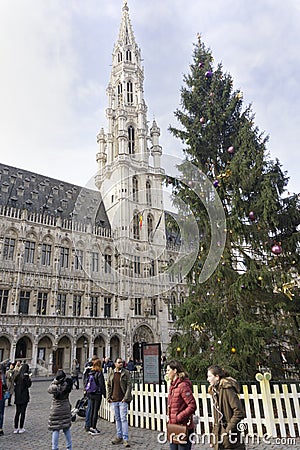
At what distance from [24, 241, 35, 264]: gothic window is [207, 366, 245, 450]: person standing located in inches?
1032

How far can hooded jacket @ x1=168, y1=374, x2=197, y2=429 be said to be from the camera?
3.89 m

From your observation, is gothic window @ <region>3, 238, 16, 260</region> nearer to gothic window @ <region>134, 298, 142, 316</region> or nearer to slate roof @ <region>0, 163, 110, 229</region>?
slate roof @ <region>0, 163, 110, 229</region>

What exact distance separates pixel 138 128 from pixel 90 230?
1679 centimetres

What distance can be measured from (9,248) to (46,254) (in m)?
3.25

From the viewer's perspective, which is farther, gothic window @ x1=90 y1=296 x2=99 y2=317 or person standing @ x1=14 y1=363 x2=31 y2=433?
gothic window @ x1=90 y1=296 x2=99 y2=317

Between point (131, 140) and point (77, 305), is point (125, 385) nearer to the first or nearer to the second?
point (77, 305)

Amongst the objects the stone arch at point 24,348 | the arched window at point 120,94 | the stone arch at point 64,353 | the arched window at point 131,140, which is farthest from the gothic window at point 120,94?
the stone arch at point 24,348

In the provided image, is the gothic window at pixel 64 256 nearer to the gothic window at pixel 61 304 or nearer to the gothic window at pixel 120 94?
the gothic window at pixel 61 304

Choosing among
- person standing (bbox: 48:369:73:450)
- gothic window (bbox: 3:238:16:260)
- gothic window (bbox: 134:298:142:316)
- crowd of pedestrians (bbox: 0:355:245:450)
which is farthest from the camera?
gothic window (bbox: 134:298:142:316)

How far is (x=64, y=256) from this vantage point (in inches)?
1167

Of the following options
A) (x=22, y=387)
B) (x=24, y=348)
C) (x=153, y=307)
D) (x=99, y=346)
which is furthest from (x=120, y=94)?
(x=22, y=387)

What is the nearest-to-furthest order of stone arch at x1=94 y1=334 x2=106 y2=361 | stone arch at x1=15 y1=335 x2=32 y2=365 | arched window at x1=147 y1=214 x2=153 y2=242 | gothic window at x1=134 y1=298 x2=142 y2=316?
stone arch at x1=15 y1=335 x2=32 y2=365 → stone arch at x1=94 y1=334 x2=106 y2=361 → gothic window at x1=134 y1=298 x2=142 y2=316 → arched window at x1=147 y1=214 x2=153 y2=242

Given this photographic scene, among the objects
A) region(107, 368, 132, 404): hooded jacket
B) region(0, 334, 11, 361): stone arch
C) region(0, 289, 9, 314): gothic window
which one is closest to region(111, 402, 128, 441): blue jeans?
region(107, 368, 132, 404): hooded jacket

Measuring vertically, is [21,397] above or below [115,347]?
below
